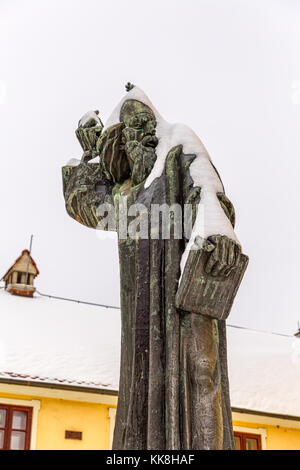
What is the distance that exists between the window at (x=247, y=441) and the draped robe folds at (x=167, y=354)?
1021 centimetres

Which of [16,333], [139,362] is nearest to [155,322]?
[139,362]

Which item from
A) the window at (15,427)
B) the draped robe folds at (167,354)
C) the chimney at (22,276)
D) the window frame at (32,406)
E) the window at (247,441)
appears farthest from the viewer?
the chimney at (22,276)

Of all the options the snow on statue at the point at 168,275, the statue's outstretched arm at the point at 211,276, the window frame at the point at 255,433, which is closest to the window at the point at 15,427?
the window frame at the point at 255,433

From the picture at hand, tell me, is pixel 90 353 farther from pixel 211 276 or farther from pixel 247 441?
pixel 211 276

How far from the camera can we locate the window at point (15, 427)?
12141 mm

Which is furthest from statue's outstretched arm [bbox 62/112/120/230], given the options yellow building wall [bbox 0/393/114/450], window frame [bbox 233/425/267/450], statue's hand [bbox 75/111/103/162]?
window frame [bbox 233/425/267/450]

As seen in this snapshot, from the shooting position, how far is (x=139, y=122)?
4719mm

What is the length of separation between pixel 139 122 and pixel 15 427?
9080mm

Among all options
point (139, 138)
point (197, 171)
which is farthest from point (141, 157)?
point (197, 171)

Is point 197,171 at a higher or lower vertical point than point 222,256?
higher

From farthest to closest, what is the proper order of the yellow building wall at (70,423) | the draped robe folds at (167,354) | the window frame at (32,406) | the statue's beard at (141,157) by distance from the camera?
the yellow building wall at (70,423) < the window frame at (32,406) < the statue's beard at (141,157) < the draped robe folds at (167,354)

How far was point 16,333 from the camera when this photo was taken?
545 inches

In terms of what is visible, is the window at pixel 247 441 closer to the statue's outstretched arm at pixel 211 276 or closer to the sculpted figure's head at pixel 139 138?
the sculpted figure's head at pixel 139 138

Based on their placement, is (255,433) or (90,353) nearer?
(90,353)
